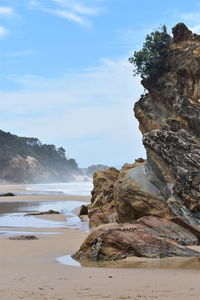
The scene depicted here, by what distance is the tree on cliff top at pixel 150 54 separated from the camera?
79.6 feet

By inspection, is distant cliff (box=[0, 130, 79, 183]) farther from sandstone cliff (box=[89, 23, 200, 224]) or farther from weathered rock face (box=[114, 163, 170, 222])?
weathered rock face (box=[114, 163, 170, 222])

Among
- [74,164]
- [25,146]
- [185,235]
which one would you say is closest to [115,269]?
[185,235]

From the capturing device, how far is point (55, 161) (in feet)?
492

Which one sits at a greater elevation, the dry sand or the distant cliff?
the distant cliff

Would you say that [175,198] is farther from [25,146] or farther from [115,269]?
[25,146]

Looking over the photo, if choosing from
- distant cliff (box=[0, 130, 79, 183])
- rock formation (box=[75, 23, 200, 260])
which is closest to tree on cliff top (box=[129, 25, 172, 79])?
rock formation (box=[75, 23, 200, 260])

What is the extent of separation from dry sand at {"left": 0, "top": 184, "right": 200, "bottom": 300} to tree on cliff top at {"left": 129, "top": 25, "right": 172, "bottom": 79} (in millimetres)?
16961

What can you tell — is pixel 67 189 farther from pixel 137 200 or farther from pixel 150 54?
pixel 137 200

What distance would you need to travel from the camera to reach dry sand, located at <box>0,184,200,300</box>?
18.2 ft

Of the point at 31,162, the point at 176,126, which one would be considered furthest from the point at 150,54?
the point at 31,162

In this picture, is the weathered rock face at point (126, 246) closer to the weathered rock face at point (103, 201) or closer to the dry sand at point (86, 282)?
the dry sand at point (86, 282)

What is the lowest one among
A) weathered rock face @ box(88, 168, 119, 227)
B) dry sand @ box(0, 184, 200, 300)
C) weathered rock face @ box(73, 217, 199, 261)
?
dry sand @ box(0, 184, 200, 300)

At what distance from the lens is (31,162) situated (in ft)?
401

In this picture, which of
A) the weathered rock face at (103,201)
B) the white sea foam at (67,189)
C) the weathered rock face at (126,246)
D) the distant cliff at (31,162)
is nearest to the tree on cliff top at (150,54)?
the weathered rock face at (103,201)
